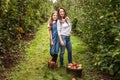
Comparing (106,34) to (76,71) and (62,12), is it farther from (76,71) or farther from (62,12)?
(62,12)

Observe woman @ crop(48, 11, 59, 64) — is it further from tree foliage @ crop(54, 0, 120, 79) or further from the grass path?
tree foliage @ crop(54, 0, 120, 79)

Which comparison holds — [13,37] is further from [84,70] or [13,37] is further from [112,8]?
[112,8]

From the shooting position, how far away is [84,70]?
7934 mm

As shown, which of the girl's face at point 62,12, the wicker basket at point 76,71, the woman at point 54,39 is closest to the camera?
the wicker basket at point 76,71

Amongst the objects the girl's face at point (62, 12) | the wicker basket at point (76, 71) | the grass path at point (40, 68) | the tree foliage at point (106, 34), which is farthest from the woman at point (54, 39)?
the tree foliage at point (106, 34)

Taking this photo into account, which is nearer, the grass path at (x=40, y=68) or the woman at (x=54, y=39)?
the grass path at (x=40, y=68)

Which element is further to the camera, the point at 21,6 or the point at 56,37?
the point at 21,6

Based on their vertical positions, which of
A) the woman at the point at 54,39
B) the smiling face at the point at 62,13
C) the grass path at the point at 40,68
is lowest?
the grass path at the point at 40,68

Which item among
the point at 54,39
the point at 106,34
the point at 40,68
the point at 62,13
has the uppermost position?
the point at 62,13

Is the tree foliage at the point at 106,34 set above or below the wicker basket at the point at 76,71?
above

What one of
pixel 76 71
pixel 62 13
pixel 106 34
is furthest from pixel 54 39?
pixel 106 34

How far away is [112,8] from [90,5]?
2.41 metres

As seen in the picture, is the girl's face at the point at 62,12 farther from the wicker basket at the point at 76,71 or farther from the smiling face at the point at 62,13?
the wicker basket at the point at 76,71

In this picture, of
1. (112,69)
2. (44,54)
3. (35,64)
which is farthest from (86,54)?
(112,69)
